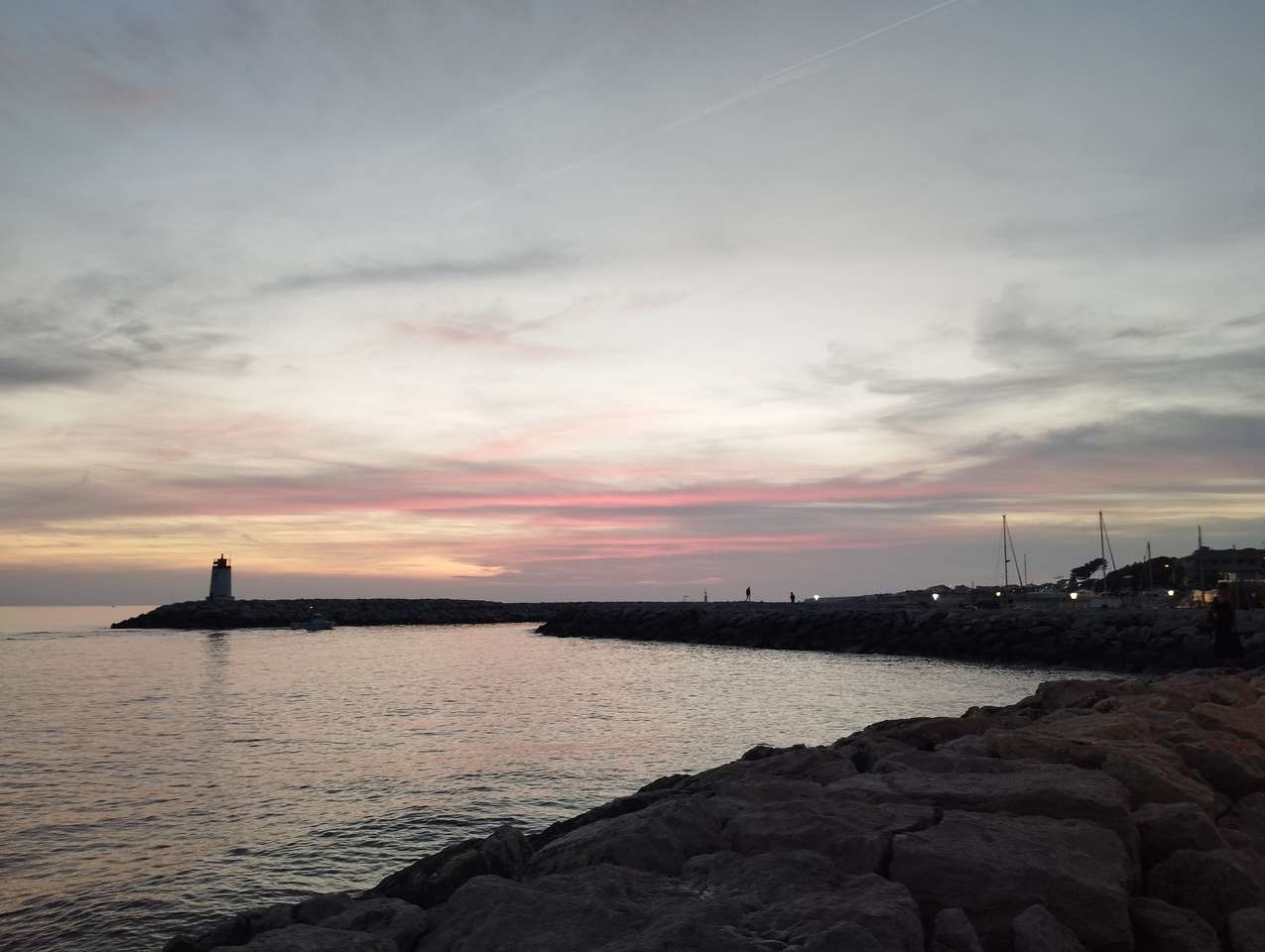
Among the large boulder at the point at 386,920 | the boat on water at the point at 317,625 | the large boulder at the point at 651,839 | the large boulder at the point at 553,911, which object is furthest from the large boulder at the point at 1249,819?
the boat on water at the point at 317,625

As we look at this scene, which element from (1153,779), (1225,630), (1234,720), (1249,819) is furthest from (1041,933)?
(1225,630)

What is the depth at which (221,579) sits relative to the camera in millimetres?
86000

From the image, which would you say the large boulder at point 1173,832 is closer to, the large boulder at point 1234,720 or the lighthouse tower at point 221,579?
the large boulder at point 1234,720

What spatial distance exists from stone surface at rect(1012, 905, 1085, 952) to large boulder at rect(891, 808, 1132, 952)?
14 centimetres

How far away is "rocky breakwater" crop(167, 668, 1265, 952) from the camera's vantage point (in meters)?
3.93

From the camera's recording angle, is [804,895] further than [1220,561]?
No

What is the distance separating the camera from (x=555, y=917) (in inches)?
159

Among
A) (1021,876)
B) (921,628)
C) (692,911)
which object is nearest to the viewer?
(692,911)

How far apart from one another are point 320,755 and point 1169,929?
15.3 metres

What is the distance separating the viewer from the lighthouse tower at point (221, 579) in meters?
85.3

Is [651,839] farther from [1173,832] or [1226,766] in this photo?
[1226,766]

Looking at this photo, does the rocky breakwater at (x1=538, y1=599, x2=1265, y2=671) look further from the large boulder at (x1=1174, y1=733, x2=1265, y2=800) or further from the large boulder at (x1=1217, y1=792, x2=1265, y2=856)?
the large boulder at (x1=1217, y1=792, x2=1265, y2=856)

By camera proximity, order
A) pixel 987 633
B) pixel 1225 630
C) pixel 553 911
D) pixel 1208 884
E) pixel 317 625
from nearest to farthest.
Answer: pixel 553 911 → pixel 1208 884 → pixel 1225 630 → pixel 987 633 → pixel 317 625

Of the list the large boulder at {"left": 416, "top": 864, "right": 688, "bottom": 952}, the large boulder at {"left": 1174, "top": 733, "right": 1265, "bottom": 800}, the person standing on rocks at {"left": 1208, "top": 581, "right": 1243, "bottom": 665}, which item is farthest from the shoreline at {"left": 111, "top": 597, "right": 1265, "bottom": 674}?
the large boulder at {"left": 416, "top": 864, "right": 688, "bottom": 952}
